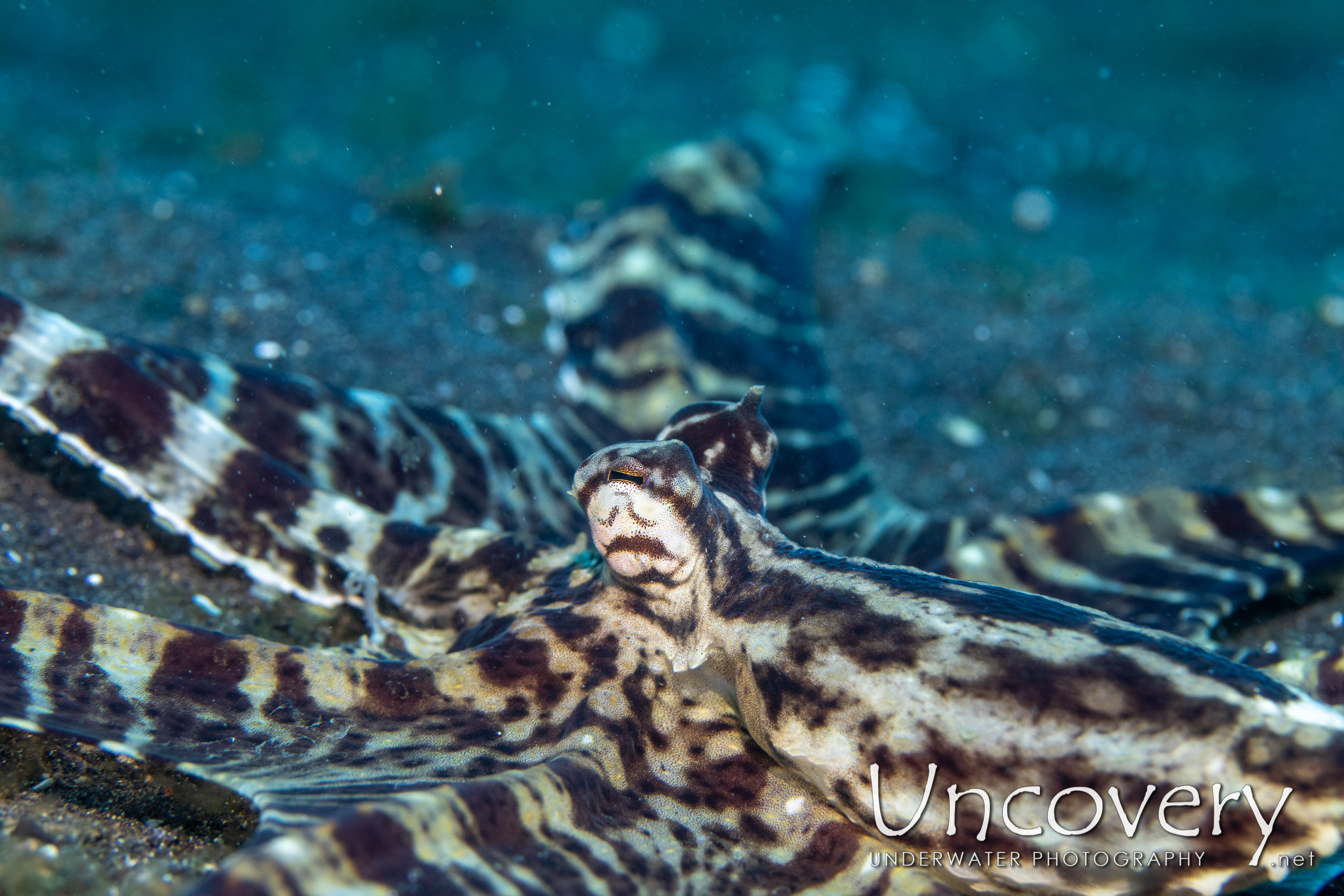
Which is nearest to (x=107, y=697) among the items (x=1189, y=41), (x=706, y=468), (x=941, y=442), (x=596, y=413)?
(x=706, y=468)

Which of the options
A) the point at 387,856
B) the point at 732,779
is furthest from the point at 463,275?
the point at 387,856

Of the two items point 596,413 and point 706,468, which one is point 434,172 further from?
point 706,468

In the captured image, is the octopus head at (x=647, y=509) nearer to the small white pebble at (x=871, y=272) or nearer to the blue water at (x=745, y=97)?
the small white pebble at (x=871, y=272)

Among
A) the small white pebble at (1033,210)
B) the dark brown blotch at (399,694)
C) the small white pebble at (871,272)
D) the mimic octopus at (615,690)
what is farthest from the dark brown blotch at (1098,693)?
the small white pebble at (1033,210)

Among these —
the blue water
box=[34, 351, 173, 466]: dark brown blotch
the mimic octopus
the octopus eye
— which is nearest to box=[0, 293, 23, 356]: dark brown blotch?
the mimic octopus

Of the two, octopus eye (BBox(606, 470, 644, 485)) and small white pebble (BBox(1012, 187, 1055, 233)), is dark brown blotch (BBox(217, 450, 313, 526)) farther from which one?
small white pebble (BBox(1012, 187, 1055, 233))

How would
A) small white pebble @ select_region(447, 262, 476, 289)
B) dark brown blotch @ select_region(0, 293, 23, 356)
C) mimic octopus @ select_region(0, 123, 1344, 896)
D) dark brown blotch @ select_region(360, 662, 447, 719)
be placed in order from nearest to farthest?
mimic octopus @ select_region(0, 123, 1344, 896)
dark brown blotch @ select_region(360, 662, 447, 719)
dark brown blotch @ select_region(0, 293, 23, 356)
small white pebble @ select_region(447, 262, 476, 289)

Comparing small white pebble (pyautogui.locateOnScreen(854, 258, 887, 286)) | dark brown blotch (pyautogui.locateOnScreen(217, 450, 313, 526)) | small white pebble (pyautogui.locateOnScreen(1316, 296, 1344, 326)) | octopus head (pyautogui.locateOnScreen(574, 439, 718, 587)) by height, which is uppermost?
small white pebble (pyautogui.locateOnScreen(1316, 296, 1344, 326))

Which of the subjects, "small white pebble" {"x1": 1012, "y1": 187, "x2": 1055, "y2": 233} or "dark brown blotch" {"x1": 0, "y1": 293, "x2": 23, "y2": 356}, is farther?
"small white pebble" {"x1": 1012, "y1": 187, "x2": 1055, "y2": 233}
